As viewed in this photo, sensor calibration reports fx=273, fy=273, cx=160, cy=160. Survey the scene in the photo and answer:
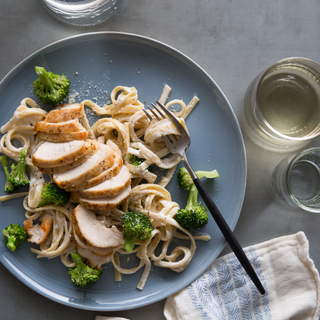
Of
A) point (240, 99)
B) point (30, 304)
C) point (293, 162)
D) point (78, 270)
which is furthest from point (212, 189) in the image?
point (30, 304)

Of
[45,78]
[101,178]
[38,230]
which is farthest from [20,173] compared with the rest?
[45,78]

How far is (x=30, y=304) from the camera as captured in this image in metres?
3.32

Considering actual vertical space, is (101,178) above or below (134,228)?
above

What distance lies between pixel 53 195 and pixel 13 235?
66 cm

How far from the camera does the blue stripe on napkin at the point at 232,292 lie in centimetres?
325

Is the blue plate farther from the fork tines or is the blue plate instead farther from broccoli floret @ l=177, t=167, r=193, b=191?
the fork tines

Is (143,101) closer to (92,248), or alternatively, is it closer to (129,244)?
(129,244)

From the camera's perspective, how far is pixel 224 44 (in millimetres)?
3479

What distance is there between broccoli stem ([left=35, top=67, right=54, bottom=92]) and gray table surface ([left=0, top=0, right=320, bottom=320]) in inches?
27.2

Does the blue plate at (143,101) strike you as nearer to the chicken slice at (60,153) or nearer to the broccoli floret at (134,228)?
the broccoli floret at (134,228)

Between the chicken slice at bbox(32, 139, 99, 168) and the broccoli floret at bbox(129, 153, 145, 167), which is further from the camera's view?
the broccoli floret at bbox(129, 153, 145, 167)

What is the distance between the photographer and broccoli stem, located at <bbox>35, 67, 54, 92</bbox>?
2881mm

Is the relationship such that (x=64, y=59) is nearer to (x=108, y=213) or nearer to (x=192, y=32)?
(x=192, y=32)

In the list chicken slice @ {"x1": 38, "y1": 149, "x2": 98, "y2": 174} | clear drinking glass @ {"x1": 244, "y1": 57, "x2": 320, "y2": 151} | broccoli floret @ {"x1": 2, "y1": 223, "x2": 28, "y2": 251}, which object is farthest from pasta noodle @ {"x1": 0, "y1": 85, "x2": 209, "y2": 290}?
clear drinking glass @ {"x1": 244, "y1": 57, "x2": 320, "y2": 151}
